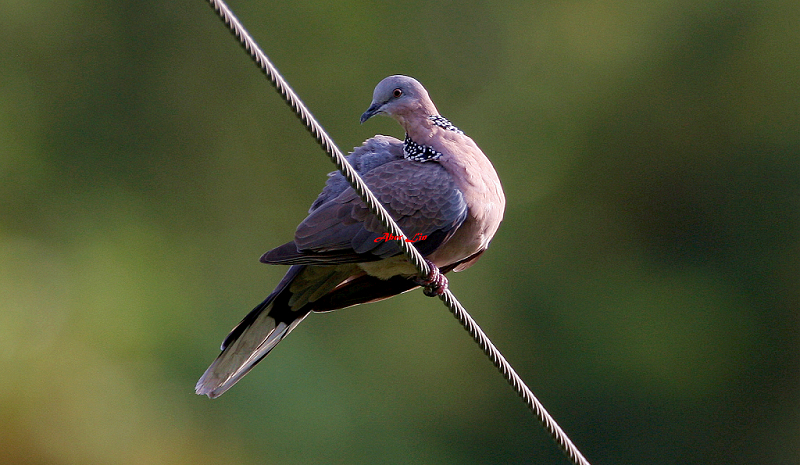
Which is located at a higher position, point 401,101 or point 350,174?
point 350,174

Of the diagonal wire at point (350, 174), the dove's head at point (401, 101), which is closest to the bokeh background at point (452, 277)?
the dove's head at point (401, 101)

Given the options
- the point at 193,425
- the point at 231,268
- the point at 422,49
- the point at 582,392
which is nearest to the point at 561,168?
the point at 422,49

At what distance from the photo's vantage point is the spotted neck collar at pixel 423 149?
4.35 meters

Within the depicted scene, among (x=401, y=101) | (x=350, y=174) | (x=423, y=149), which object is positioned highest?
(x=350, y=174)

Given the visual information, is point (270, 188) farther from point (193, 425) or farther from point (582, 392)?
point (582, 392)

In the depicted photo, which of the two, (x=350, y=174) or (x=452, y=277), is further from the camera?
(x=452, y=277)

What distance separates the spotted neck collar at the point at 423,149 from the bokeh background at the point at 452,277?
6.44m

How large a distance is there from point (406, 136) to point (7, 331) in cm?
885

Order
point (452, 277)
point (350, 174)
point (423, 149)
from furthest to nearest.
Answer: point (452, 277)
point (423, 149)
point (350, 174)

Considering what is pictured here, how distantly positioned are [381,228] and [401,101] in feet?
2.23

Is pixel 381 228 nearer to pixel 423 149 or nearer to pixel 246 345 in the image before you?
pixel 423 149

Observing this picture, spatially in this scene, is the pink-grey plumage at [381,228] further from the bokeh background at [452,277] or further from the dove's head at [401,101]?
the bokeh background at [452,277]

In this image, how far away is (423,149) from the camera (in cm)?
439

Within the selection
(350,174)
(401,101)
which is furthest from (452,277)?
(350,174)
